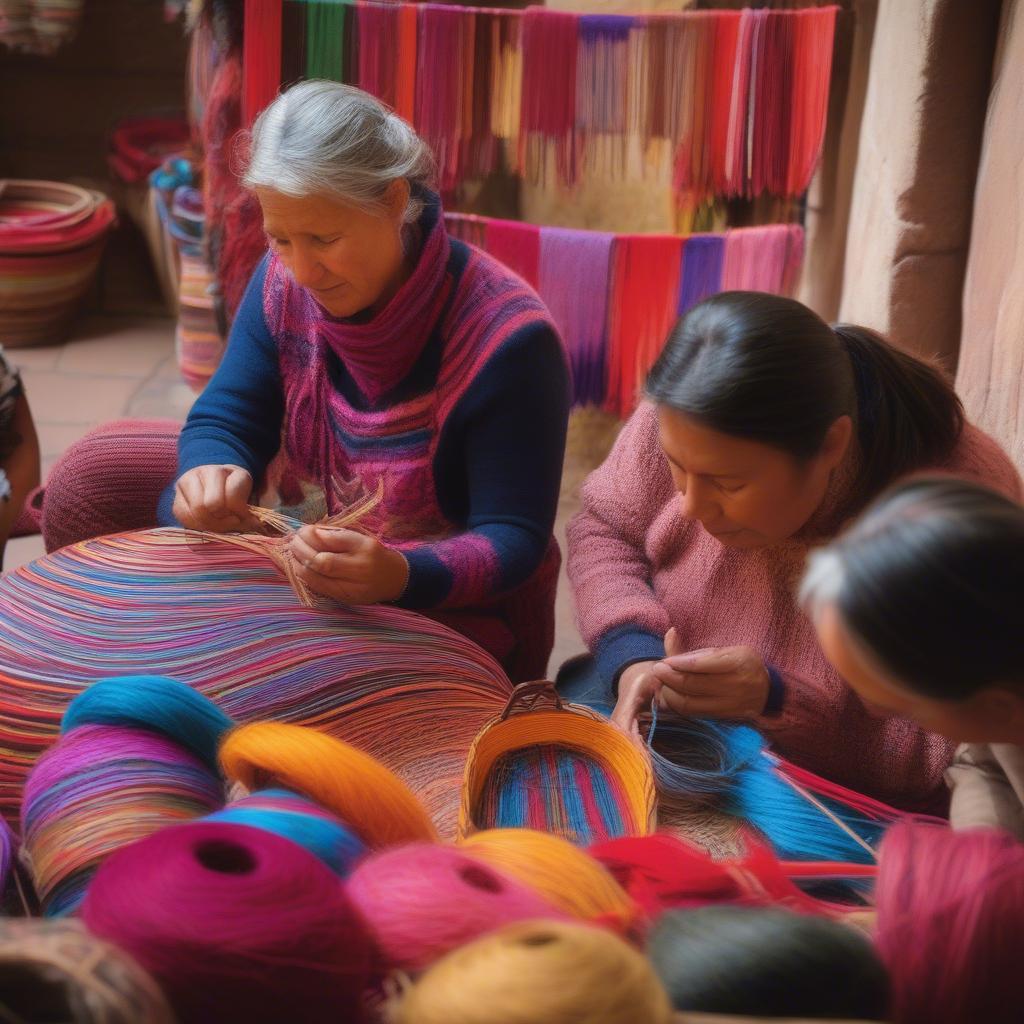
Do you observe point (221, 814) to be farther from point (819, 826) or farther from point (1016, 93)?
point (1016, 93)

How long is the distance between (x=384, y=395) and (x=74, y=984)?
3.84 feet

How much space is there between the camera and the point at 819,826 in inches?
53.1

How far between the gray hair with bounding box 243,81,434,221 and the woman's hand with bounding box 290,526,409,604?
43cm

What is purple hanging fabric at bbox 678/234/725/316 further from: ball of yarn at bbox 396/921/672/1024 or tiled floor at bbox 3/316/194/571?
ball of yarn at bbox 396/921/672/1024

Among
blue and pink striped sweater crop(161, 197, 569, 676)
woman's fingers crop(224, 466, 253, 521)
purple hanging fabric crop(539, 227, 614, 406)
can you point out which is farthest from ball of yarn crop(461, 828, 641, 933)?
purple hanging fabric crop(539, 227, 614, 406)

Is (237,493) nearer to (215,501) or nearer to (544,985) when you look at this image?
(215,501)

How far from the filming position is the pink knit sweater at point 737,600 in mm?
1515

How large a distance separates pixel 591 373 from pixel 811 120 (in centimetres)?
73

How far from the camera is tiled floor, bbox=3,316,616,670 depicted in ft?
11.3

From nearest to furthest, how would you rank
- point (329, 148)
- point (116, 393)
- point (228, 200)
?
point (329, 148) < point (228, 200) < point (116, 393)

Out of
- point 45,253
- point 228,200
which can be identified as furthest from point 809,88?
point 45,253

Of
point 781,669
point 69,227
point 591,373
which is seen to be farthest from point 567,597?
point 69,227

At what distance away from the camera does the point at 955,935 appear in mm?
829

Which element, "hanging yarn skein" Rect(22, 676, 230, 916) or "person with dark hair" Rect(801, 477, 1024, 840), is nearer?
"person with dark hair" Rect(801, 477, 1024, 840)
